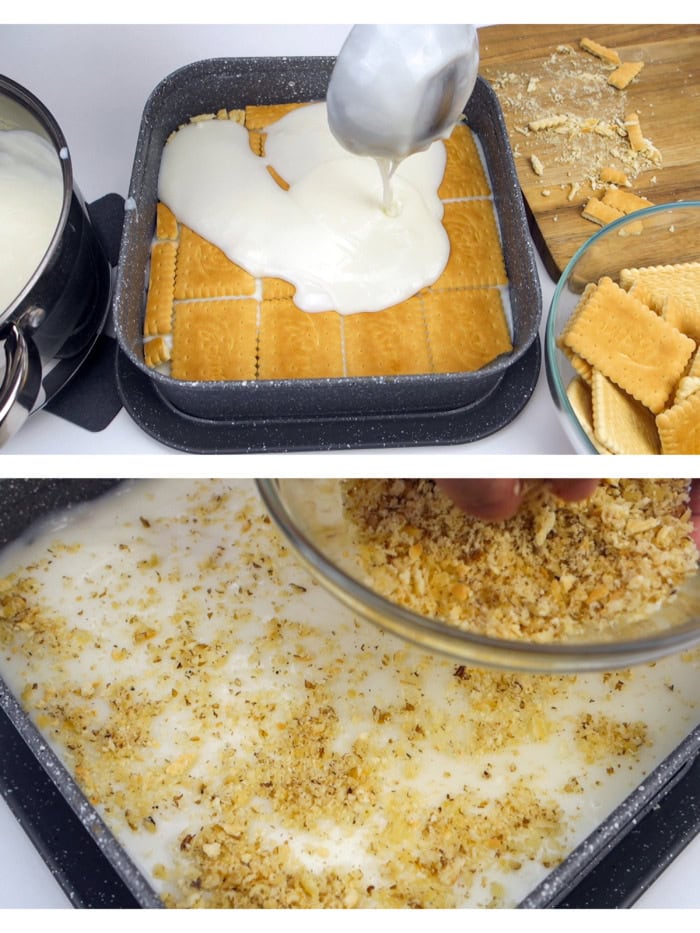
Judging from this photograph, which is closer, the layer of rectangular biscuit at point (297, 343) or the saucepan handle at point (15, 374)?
the saucepan handle at point (15, 374)

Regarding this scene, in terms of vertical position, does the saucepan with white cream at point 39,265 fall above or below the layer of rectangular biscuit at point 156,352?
above

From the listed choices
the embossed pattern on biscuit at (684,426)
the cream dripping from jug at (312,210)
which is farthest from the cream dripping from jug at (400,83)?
the embossed pattern on biscuit at (684,426)

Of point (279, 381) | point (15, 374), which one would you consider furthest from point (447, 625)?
point (15, 374)

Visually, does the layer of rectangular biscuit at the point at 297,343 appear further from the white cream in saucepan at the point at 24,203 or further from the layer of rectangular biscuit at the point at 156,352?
the white cream in saucepan at the point at 24,203

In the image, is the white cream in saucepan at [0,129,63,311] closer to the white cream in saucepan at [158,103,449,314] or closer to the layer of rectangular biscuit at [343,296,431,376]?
the white cream in saucepan at [158,103,449,314]

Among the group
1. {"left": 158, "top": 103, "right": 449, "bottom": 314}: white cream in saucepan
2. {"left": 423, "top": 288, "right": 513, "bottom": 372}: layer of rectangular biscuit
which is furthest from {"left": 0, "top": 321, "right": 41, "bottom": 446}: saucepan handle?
{"left": 423, "top": 288, "right": 513, "bottom": 372}: layer of rectangular biscuit

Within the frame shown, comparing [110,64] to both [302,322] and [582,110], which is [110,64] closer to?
[302,322]

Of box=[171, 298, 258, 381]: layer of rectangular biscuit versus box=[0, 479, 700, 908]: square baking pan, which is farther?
box=[171, 298, 258, 381]: layer of rectangular biscuit
